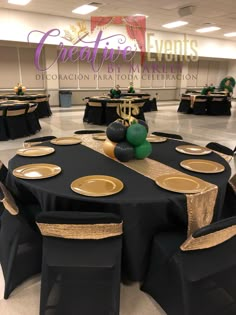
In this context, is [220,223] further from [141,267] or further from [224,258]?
[141,267]

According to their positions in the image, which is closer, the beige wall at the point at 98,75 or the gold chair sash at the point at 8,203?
the gold chair sash at the point at 8,203

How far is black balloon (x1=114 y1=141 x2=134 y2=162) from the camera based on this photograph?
6.66ft

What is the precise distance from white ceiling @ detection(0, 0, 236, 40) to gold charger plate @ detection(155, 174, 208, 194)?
809 centimetres

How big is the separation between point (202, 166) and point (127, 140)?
0.62 m

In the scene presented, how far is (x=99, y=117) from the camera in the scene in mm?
7719

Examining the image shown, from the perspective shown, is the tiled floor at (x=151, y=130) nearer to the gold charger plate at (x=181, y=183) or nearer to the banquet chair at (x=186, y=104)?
the gold charger plate at (x=181, y=183)

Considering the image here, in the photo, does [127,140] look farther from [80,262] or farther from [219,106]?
[219,106]

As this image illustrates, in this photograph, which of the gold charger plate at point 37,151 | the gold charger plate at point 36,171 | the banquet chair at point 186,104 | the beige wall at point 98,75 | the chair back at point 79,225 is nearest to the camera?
the chair back at point 79,225

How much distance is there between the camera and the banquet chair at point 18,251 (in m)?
1.79

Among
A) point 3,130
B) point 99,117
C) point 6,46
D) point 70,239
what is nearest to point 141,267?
point 70,239

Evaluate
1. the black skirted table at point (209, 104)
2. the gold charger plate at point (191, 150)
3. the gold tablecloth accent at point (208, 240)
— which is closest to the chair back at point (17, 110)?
the gold charger plate at point (191, 150)

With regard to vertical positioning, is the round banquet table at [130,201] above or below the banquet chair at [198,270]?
above

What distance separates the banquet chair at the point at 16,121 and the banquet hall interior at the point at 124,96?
0.07ft

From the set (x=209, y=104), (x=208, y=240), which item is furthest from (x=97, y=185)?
(x=209, y=104)
